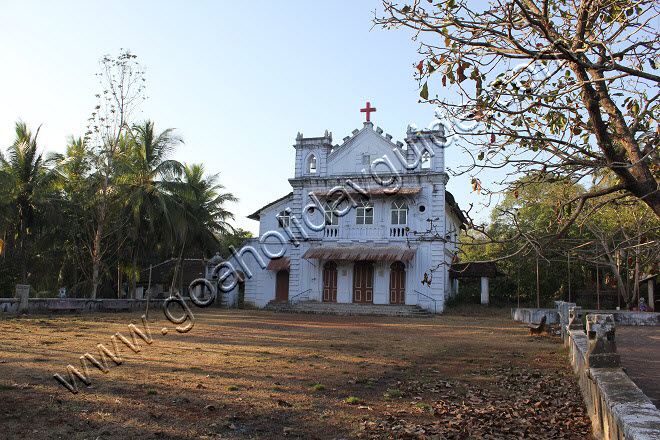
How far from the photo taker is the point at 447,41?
5281 millimetres

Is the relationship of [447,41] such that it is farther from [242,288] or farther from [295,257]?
[242,288]

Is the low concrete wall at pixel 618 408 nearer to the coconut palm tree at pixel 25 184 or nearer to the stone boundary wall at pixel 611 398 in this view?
the stone boundary wall at pixel 611 398

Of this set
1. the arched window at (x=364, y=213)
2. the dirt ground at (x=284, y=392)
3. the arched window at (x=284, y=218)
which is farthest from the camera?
the arched window at (x=284, y=218)

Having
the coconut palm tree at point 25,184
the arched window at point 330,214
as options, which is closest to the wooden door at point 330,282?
the arched window at point 330,214

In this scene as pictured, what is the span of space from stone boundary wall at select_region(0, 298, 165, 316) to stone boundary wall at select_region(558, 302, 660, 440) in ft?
56.8

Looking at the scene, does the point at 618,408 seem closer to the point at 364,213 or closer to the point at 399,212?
the point at 399,212

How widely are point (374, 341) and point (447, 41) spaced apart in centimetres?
908

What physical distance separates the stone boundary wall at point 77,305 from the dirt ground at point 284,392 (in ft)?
21.2

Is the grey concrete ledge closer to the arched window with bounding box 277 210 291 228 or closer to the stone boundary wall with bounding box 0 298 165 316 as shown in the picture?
the stone boundary wall with bounding box 0 298 165 316

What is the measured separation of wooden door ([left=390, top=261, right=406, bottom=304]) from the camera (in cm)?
2692

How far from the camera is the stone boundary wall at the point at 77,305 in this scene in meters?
17.6

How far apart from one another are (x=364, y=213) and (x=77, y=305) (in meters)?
14.2

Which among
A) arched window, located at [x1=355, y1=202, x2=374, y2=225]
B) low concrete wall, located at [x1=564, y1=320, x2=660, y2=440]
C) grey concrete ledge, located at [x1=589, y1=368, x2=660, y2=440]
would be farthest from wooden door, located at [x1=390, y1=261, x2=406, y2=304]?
grey concrete ledge, located at [x1=589, y1=368, x2=660, y2=440]

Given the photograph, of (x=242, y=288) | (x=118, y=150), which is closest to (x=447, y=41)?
(x=118, y=150)
